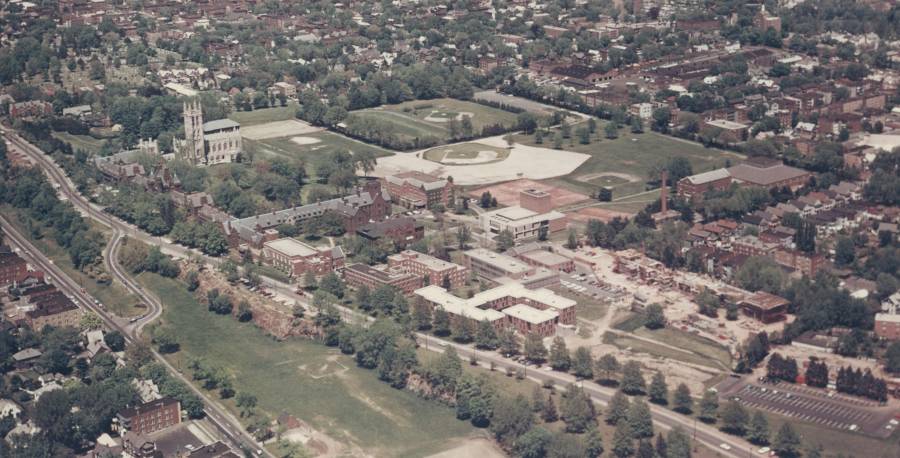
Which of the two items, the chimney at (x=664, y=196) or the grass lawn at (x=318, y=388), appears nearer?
the grass lawn at (x=318, y=388)

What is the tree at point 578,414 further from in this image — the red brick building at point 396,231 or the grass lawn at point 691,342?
the red brick building at point 396,231

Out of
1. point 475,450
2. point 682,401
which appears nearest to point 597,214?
point 682,401

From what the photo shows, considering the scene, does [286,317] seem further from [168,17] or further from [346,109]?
[168,17]

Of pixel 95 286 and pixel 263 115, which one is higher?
pixel 95 286

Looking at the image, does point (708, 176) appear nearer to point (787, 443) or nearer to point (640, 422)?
point (640, 422)

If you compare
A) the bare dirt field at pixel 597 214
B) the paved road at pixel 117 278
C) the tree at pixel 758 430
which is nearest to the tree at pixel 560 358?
the tree at pixel 758 430

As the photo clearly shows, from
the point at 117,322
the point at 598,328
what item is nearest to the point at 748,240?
the point at 598,328

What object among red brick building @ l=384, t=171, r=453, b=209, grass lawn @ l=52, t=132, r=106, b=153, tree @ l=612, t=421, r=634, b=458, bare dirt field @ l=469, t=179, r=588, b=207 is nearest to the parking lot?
tree @ l=612, t=421, r=634, b=458
